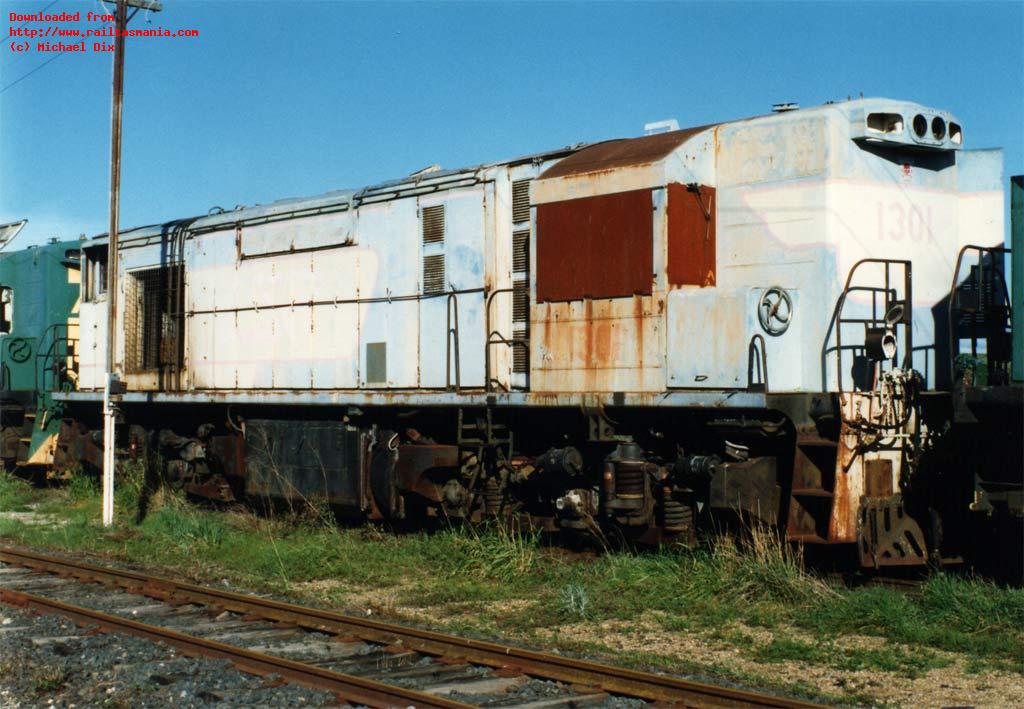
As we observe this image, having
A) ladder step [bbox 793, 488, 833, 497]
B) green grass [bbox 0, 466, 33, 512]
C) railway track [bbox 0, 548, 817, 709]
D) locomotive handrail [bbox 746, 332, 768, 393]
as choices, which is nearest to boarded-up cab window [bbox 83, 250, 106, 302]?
green grass [bbox 0, 466, 33, 512]

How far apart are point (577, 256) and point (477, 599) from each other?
314 centimetres

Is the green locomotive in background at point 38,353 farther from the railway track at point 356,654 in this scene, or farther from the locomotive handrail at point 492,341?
the locomotive handrail at point 492,341

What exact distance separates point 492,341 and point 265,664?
4.93 meters

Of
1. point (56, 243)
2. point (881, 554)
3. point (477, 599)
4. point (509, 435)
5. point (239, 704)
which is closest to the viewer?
point (239, 704)

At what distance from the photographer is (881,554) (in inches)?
350

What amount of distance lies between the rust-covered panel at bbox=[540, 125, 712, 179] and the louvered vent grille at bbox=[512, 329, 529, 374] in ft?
4.97

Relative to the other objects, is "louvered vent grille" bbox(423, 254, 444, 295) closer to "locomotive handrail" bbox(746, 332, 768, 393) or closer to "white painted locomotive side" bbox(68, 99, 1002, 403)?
"white painted locomotive side" bbox(68, 99, 1002, 403)

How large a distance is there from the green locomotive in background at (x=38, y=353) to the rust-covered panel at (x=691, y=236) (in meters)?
11.4

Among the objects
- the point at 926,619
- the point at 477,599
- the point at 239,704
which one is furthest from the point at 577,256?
the point at 239,704

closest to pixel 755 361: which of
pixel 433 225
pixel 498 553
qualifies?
pixel 498 553

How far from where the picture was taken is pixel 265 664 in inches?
278

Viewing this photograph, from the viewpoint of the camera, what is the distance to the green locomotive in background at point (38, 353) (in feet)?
59.3

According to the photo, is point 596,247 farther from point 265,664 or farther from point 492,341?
point 265,664

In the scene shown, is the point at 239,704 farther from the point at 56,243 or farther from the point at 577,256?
the point at 56,243
